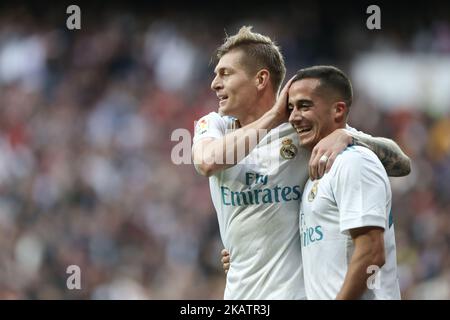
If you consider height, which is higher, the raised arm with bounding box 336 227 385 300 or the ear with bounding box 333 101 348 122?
the ear with bounding box 333 101 348 122

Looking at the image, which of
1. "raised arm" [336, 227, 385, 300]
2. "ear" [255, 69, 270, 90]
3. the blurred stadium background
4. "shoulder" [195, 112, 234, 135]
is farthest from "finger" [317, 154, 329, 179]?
the blurred stadium background

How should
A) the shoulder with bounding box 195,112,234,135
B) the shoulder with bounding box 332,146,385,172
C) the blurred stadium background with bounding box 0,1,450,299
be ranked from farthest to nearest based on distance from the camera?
the blurred stadium background with bounding box 0,1,450,299 < the shoulder with bounding box 195,112,234,135 < the shoulder with bounding box 332,146,385,172

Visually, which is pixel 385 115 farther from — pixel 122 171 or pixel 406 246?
pixel 122 171

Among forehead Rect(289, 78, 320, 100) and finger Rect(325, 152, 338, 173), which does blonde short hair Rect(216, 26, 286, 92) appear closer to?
forehead Rect(289, 78, 320, 100)

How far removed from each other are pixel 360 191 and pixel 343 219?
139 millimetres

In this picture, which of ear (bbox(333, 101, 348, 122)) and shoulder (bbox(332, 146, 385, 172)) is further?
ear (bbox(333, 101, 348, 122))

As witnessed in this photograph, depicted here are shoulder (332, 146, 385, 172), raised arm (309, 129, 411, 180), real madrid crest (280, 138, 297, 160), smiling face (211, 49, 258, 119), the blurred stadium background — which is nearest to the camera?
shoulder (332, 146, 385, 172)

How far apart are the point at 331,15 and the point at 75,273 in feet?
20.8

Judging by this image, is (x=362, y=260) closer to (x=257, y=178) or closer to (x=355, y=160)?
(x=355, y=160)

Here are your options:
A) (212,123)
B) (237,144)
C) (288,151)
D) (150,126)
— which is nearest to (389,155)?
(288,151)

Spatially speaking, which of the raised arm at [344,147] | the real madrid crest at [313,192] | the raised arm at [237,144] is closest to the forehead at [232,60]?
the raised arm at [237,144]

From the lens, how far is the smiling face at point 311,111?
13.1ft

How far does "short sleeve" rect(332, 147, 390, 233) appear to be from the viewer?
3.61 metres

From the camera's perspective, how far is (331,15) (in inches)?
532
